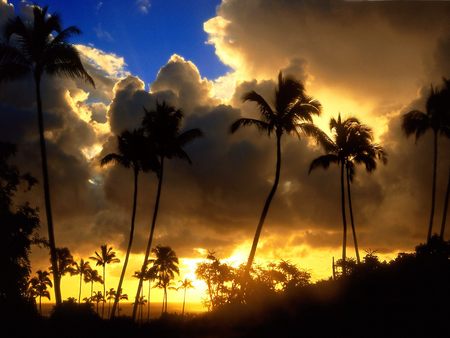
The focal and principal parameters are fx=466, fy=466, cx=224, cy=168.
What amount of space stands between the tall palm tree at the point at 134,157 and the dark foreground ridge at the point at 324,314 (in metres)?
16.4

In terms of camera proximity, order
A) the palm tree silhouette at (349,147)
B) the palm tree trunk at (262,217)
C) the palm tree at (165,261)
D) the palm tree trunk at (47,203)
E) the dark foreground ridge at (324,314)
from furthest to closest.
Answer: the palm tree at (165,261) < the palm tree silhouette at (349,147) < the palm tree trunk at (262,217) < the palm tree trunk at (47,203) < the dark foreground ridge at (324,314)

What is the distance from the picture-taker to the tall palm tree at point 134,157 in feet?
121

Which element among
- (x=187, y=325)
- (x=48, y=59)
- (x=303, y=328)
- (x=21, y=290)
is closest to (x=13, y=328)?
→ (x=21, y=290)

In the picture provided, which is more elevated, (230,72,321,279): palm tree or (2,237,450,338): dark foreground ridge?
(230,72,321,279): palm tree

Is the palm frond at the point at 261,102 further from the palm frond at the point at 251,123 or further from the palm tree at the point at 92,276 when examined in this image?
the palm tree at the point at 92,276

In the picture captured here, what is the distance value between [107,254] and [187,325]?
206ft

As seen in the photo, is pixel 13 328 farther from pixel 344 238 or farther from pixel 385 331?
pixel 344 238

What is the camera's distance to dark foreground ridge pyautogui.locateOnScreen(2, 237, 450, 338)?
14078 mm

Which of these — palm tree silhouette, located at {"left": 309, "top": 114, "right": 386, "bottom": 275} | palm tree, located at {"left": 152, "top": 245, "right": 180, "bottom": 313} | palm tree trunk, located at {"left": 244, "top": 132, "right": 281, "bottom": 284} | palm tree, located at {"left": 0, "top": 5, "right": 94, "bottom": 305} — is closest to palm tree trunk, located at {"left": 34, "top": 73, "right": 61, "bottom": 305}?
palm tree, located at {"left": 0, "top": 5, "right": 94, "bottom": 305}

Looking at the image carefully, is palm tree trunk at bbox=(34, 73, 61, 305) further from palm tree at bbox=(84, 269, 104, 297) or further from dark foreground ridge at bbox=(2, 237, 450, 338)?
palm tree at bbox=(84, 269, 104, 297)

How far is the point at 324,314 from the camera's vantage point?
54.1ft

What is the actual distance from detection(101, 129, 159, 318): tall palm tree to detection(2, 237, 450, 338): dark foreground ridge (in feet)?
53.8

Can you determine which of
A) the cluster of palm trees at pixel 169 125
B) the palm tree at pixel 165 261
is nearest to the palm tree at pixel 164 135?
the cluster of palm trees at pixel 169 125

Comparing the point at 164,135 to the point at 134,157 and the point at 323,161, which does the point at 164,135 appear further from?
the point at 323,161
